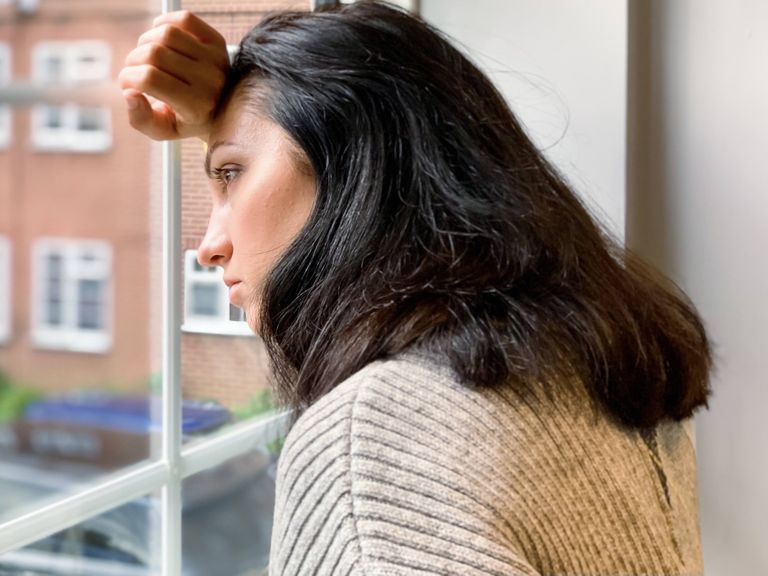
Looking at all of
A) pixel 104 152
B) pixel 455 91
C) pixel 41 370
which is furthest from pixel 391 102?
pixel 41 370

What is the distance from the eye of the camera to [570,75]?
1.27 metres

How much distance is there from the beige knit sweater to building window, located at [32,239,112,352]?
1387mm

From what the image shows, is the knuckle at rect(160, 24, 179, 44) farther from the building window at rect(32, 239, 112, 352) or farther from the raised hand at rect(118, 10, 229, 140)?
the building window at rect(32, 239, 112, 352)

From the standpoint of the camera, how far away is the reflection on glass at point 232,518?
5.05ft

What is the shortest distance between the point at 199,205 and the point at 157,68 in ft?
1.06

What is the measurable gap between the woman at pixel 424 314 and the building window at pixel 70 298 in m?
1.08

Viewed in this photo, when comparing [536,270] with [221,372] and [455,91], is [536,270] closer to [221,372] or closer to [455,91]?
[455,91]

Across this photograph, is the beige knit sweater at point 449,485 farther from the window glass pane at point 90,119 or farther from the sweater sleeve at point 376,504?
the window glass pane at point 90,119

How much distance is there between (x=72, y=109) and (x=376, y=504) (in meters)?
1.26

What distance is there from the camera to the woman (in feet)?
1.81

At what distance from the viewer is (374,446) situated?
0.55 meters

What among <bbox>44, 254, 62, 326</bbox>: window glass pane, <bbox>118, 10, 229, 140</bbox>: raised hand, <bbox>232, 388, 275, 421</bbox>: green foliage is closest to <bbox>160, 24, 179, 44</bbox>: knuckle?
<bbox>118, 10, 229, 140</bbox>: raised hand

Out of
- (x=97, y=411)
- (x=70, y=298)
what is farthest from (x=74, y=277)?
(x=97, y=411)

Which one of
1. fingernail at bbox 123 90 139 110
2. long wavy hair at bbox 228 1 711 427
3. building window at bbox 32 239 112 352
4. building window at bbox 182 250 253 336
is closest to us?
long wavy hair at bbox 228 1 711 427
